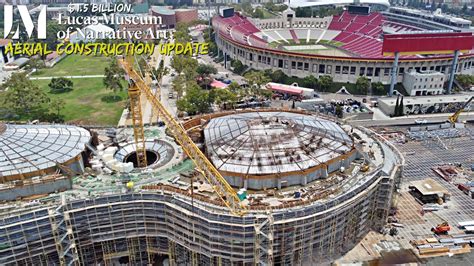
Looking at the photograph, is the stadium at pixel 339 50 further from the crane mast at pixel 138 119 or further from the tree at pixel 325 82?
the crane mast at pixel 138 119

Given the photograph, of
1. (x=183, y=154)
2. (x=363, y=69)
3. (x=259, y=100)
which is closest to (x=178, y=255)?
(x=183, y=154)

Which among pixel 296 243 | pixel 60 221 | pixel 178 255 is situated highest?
pixel 60 221

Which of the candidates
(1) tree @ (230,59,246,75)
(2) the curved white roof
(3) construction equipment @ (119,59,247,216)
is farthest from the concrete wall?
(2) the curved white roof

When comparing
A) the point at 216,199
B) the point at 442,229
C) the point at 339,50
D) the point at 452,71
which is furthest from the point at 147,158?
the point at 339,50

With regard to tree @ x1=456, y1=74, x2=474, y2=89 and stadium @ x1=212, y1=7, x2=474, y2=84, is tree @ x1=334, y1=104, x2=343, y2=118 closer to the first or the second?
stadium @ x1=212, y1=7, x2=474, y2=84

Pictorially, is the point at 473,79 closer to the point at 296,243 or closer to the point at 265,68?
the point at 265,68

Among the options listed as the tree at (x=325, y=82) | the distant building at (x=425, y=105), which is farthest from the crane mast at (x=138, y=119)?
the tree at (x=325, y=82)

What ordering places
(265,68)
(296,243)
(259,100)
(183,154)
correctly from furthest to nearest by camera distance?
(265,68)
(259,100)
(183,154)
(296,243)
